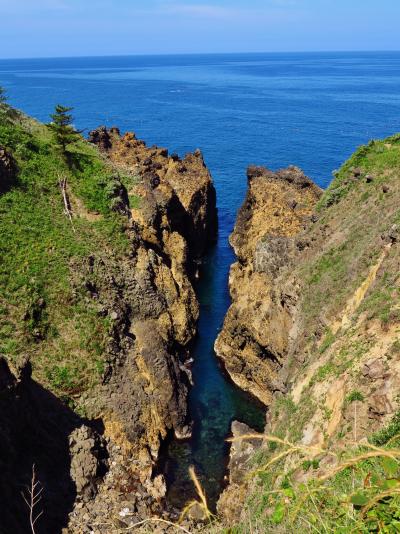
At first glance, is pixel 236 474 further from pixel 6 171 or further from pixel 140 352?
pixel 6 171

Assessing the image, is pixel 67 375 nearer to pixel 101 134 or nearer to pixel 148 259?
pixel 148 259

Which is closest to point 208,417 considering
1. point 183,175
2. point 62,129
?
point 62,129

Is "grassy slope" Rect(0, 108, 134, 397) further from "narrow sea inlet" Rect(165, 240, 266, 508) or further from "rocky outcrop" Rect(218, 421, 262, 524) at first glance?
"rocky outcrop" Rect(218, 421, 262, 524)

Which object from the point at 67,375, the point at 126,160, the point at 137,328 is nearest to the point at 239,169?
the point at 126,160

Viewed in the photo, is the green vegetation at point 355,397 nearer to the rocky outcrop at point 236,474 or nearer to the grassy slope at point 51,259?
the rocky outcrop at point 236,474

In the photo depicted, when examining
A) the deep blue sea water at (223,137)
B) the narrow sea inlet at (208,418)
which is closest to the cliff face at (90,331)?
the narrow sea inlet at (208,418)

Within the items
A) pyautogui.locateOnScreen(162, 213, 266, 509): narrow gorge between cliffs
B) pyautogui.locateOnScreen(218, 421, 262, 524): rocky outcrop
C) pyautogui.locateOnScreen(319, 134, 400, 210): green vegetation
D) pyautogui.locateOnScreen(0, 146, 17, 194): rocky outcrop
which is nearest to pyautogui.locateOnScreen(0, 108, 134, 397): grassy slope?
pyautogui.locateOnScreen(0, 146, 17, 194): rocky outcrop
